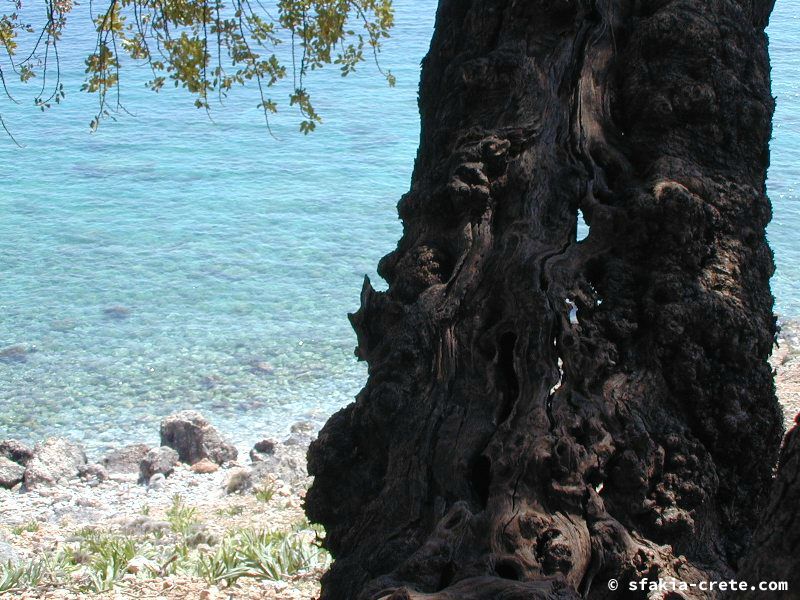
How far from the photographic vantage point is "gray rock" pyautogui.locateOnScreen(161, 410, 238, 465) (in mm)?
9125

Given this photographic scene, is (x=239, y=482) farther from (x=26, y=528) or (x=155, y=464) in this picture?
(x=26, y=528)

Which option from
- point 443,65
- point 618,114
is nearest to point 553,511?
point 618,114

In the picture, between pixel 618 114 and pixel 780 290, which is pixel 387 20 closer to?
pixel 618 114

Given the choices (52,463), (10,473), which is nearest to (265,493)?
(52,463)

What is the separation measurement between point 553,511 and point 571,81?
65.0 inches

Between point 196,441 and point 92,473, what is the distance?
0.98 metres

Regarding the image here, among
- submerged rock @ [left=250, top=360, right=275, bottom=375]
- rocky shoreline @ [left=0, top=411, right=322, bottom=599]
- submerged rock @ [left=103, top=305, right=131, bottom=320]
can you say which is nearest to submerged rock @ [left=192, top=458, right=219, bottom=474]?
rocky shoreline @ [left=0, top=411, right=322, bottom=599]

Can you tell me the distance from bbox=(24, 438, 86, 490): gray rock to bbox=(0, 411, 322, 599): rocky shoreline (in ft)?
0.03

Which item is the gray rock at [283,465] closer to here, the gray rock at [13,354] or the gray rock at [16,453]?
the gray rock at [16,453]

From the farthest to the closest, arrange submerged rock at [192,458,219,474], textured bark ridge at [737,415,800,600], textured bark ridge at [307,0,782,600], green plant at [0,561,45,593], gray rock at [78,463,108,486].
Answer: submerged rock at [192,458,219,474] → gray rock at [78,463,108,486] → green plant at [0,561,45,593] → textured bark ridge at [307,0,782,600] → textured bark ridge at [737,415,800,600]

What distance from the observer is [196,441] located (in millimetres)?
9180

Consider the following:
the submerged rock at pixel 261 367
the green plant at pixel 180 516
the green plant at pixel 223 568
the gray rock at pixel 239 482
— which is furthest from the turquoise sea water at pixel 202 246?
the green plant at pixel 223 568

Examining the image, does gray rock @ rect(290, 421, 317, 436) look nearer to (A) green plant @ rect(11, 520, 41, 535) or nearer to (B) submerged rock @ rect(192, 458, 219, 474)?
(B) submerged rock @ rect(192, 458, 219, 474)

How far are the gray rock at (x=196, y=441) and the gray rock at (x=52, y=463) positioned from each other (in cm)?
87
